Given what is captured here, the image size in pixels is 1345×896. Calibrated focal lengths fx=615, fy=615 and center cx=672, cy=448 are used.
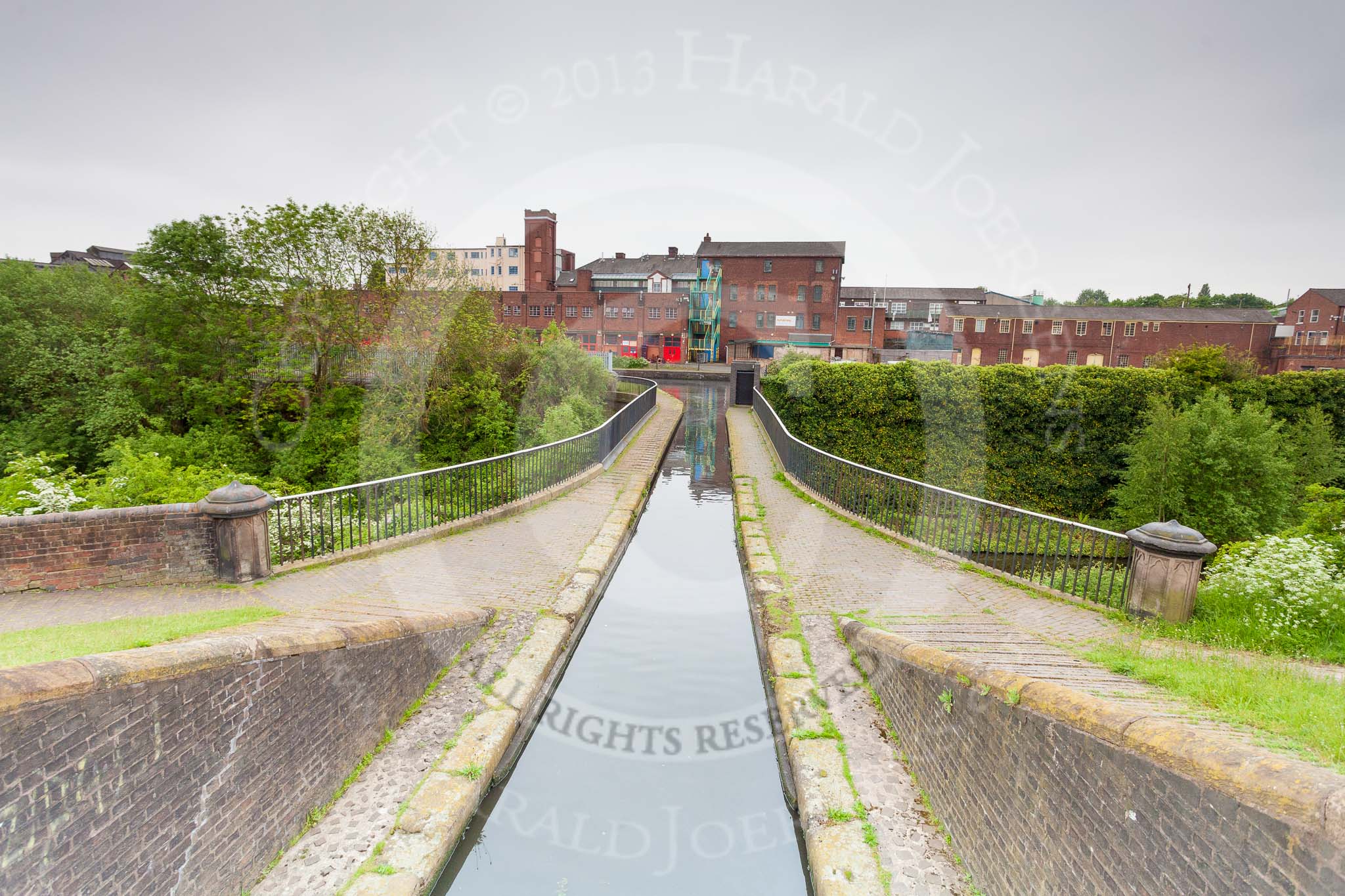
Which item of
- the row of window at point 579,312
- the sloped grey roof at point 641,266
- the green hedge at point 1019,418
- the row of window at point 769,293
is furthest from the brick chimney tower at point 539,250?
the green hedge at point 1019,418

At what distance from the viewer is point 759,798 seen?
5.14 meters

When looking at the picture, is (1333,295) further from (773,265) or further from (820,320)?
(773,265)

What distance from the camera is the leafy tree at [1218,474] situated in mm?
11961

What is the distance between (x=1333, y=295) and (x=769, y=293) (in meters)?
47.5

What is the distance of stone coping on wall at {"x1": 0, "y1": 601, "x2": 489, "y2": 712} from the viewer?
9.23 feet

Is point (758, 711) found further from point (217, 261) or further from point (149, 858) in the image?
point (217, 261)

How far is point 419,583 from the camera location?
23.8 ft

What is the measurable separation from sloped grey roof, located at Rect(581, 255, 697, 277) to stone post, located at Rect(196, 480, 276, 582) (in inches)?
2150

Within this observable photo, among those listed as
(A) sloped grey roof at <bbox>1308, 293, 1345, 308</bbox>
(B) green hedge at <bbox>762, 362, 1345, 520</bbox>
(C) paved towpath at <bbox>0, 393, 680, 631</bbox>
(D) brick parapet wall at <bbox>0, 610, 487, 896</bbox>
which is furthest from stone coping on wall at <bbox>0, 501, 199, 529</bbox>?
(A) sloped grey roof at <bbox>1308, 293, 1345, 308</bbox>

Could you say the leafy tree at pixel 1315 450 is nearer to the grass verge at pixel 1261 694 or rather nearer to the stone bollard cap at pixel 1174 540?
the stone bollard cap at pixel 1174 540

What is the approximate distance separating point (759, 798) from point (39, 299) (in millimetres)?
27508

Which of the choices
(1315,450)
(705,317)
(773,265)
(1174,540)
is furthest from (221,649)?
(773,265)

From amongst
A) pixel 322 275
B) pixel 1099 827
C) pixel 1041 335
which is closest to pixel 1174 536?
pixel 1099 827

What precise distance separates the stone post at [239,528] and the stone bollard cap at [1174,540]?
8727mm
